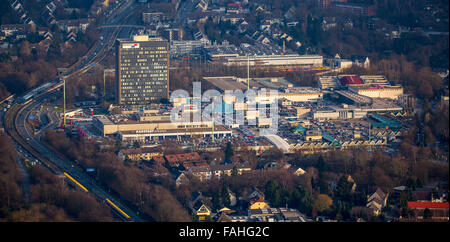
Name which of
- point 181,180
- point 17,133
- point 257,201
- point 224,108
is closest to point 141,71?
point 224,108

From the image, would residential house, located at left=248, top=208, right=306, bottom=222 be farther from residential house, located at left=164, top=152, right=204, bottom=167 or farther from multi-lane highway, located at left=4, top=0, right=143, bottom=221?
residential house, located at left=164, top=152, right=204, bottom=167

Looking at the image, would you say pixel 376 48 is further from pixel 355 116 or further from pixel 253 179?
pixel 253 179

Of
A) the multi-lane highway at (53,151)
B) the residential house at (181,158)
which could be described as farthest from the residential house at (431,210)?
the residential house at (181,158)

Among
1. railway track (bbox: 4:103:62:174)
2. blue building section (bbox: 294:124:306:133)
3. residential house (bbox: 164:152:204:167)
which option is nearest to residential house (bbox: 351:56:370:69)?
blue building section (bbox: 294:124:306:133)

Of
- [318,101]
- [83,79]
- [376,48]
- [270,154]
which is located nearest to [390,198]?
[270,154]

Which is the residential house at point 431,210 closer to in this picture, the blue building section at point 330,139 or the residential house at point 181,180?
the residential house at point 181,180
